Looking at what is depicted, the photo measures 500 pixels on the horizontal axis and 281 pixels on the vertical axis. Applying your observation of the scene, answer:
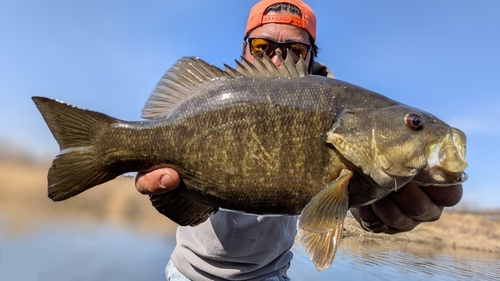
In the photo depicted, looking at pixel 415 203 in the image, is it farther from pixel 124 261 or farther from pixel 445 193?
pixel 124 261

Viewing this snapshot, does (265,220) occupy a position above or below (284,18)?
below

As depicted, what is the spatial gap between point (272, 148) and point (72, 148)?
4.10 ft

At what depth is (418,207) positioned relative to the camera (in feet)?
7.01

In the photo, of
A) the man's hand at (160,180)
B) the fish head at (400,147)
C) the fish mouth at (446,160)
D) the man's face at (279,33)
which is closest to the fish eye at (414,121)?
the fish head at (400,147)

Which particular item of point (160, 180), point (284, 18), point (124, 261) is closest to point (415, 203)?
point (160, 180)

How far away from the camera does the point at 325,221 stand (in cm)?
178

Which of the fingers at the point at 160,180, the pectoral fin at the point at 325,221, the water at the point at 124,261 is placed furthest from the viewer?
the water at the point at 124,261

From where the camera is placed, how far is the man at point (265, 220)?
2.13 meters

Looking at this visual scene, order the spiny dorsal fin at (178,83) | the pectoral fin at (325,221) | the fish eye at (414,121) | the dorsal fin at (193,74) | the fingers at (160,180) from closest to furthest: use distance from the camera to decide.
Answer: the pectoral fin at (325,221) → the fish eye at (414,121) → the fingers at (160,180) → the dorsal fin at (193,74) → the spiny dorsal fin at (178,83)

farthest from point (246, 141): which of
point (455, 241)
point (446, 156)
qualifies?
point (455, 241)

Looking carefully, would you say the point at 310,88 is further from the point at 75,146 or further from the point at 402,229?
the point at 75,146

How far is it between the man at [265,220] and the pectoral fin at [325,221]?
56 centimetres

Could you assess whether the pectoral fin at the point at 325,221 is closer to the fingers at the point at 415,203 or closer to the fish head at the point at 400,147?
the fish head at the point at 400,147

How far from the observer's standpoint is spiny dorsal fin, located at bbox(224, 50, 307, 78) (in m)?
2.08
